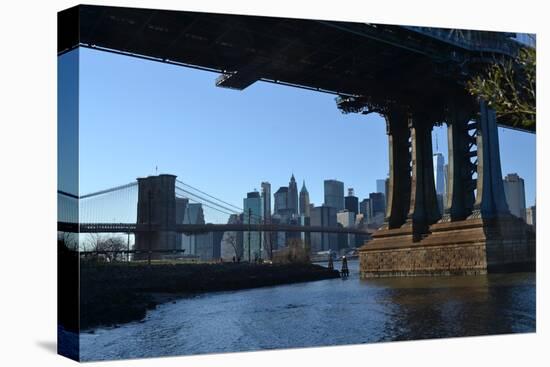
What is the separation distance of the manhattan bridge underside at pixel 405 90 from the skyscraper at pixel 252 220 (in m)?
2.38

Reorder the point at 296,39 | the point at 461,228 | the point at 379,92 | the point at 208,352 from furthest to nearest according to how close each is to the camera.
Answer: the point at 461,228, the point at 379,92, the point at 296,39, the point at 208,352

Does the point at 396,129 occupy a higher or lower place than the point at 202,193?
higher

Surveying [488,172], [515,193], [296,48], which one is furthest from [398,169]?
[296,48]

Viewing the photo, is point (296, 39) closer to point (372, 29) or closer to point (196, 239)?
point (372, 29)

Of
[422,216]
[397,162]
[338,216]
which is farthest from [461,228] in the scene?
[338,216]

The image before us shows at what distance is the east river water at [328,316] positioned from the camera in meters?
13.4

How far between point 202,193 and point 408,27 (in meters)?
7.08

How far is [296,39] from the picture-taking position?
15703mm

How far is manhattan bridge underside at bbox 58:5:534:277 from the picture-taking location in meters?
15.1

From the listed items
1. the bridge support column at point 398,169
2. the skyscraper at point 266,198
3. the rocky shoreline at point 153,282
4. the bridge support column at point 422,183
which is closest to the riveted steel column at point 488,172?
the bridge support column at point 422,183

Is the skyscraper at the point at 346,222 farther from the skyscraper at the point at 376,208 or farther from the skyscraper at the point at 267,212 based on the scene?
the skyscraper at the point at 267,212

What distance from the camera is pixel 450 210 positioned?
18594 mm

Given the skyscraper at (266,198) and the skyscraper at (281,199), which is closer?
the skyscraper at (266,198)

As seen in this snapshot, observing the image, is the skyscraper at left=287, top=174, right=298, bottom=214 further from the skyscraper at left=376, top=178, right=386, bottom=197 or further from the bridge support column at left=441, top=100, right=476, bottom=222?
the bridge support column at left=441, top=100, right=476, bottom=222
